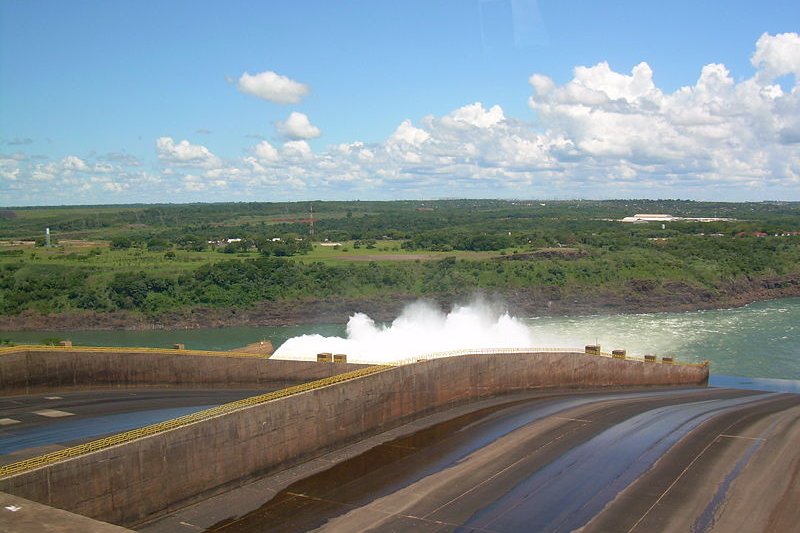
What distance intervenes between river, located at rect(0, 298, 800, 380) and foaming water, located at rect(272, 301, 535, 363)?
501 cm

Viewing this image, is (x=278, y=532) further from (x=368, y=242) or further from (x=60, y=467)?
(x=368, y=242)

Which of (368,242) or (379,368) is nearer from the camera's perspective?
(379,368)

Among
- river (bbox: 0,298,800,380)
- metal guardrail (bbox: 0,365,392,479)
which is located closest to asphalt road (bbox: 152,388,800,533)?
metal guardrail (bbox: 0,365,392,479)

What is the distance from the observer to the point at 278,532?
67.8 ft

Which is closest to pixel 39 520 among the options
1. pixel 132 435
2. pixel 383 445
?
pixel 132 435

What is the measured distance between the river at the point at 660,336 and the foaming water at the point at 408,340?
5011 millimetres

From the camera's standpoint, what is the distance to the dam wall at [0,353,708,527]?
20000mm

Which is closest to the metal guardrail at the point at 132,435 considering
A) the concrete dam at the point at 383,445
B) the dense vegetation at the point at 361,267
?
the concrete dam at the point at 383,445

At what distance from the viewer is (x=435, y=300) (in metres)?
86.2

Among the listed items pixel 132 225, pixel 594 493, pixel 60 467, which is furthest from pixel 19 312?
pixel 132 225

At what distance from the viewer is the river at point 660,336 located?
5762 cm

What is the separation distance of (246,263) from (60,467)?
70.9 meters

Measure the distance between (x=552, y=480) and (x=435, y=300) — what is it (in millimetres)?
60977

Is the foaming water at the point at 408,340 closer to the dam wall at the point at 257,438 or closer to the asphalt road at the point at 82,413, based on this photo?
the dam wall at the point at 257,438
